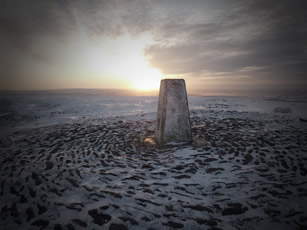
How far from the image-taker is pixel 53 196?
3.17 meters

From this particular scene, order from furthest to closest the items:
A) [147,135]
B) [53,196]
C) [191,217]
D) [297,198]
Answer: [147,135] < [53,196] < [297,198] < [191,217]

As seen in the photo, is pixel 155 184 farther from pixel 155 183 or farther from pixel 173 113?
pixel 173 113

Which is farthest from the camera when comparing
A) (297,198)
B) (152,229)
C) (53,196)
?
(53,196)

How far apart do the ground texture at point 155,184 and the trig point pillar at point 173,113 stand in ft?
1.45

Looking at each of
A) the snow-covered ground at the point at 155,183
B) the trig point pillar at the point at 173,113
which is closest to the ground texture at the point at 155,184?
the snow-covered ground at the point at 155,183

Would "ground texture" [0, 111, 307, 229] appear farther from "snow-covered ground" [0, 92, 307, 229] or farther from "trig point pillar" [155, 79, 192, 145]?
"trig point pillar" [155, 79, 192, 145]

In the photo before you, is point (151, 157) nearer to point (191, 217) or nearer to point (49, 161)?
point (191, 217)

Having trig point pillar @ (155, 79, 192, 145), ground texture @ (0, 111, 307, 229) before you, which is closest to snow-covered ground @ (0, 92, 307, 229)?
ground texture @ (0, 111, 307, 229)

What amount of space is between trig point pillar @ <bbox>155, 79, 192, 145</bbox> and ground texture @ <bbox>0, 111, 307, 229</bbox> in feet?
1.45

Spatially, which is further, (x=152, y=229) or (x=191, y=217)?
(x=191, y=217)

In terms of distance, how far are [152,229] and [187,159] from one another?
254 cm

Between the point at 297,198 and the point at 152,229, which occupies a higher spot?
the point at 297,198

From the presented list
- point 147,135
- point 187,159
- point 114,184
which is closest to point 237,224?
point 187,159

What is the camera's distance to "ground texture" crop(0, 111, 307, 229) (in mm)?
2574
